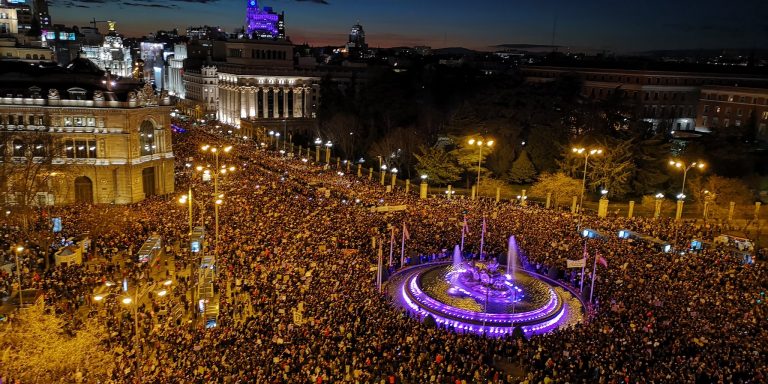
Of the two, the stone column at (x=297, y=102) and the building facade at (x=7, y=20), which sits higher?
the building facade at (x=7, y=20)

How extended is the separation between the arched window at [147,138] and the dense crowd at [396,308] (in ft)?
29.4

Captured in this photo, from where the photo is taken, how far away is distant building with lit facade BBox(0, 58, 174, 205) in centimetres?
4294

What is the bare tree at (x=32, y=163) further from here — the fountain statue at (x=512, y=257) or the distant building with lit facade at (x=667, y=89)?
the distant building with lit facade at (x=667, y=89)

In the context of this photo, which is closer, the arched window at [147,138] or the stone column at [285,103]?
the arched window at [147,138]

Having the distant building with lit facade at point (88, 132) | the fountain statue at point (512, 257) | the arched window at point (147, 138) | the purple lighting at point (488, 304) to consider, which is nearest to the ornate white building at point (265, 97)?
→ the arched window at point (147, 138)

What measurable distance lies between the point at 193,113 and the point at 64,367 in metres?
107

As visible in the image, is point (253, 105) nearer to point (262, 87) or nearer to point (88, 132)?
point (262, 87)

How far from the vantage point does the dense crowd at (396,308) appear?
61.5 ft

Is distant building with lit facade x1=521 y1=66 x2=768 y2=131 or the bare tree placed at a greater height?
distant building with lit facade x1=521 y1=66 x2=768 y2=131

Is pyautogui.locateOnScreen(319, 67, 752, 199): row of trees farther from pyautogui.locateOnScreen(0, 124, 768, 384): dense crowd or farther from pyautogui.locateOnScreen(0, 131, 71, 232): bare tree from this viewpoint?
pyautogui.locateOnScreen(0, 131, 71, 232): bare tree

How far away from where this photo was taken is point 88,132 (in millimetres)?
44344

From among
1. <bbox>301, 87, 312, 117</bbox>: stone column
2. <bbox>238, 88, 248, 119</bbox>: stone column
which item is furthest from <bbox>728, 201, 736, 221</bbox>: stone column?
<bbox>238, 88, 248, 119</bbox>: stone column

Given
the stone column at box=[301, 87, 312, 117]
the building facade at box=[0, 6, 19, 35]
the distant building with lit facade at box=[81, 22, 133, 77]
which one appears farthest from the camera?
the distant building with lit facade at box=[81, 22, 133, 77]

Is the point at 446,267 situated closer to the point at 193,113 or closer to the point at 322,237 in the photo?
the point at 322,237
